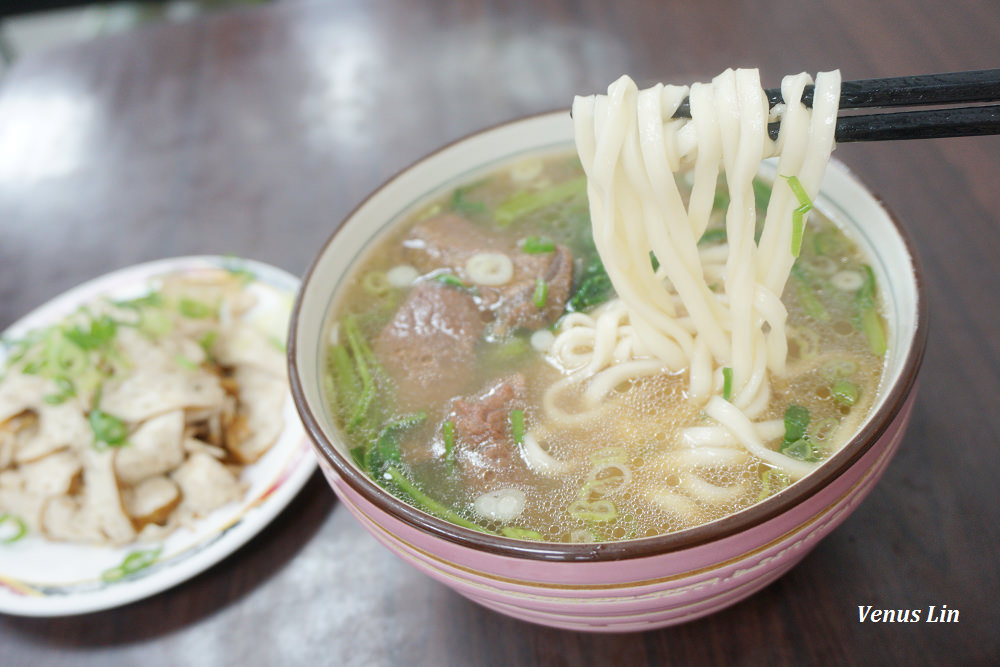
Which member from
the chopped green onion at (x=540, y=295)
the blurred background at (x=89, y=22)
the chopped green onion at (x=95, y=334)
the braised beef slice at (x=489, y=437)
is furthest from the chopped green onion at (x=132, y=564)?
the blurred background at (x=89, y=22)

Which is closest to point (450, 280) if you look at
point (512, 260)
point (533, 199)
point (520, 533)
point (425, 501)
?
point (512, 260)

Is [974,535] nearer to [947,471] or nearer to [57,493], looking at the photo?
[947,471]

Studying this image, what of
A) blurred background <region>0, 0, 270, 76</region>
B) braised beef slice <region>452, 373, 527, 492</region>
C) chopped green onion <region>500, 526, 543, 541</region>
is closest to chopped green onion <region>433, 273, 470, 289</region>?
braised beef slice <region>452, 373, 527, 492</region>

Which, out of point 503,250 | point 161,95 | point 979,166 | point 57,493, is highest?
point 979,166

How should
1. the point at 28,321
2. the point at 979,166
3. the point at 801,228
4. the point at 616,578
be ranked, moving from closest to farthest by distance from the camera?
the point at 616,578 < the point at 801,228 < the point at 979,166 < the point at 28,321

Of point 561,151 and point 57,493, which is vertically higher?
point 561,151

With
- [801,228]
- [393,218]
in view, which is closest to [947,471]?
[801,228]

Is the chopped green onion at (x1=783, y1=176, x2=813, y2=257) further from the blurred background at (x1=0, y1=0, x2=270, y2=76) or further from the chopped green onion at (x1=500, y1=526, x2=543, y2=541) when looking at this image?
the blurred background at (x1=0, y1=0, x2=270, y2=76)
